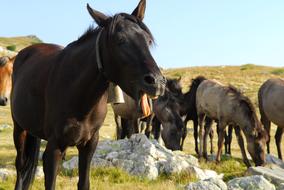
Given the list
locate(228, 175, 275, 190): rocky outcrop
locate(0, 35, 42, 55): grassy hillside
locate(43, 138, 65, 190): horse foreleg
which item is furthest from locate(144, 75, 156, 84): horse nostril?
locate(0, 35, 42, 55): grassy hillside

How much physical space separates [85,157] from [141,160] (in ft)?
15.9

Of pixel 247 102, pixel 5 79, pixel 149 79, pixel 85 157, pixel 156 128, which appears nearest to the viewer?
pixel 149 79

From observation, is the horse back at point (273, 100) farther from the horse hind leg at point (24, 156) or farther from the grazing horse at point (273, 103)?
the horse hind leg at point (24, 156)

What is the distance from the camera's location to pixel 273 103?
13.7 metres

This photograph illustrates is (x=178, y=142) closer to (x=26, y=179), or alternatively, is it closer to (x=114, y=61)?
(x=26, y=179)

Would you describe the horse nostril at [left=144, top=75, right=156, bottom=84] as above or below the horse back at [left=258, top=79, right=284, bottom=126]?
above

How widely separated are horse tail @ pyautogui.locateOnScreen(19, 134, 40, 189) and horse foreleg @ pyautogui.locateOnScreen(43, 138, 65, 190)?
5.87 feet

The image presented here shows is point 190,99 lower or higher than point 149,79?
lower

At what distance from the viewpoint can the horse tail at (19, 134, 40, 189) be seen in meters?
5.80

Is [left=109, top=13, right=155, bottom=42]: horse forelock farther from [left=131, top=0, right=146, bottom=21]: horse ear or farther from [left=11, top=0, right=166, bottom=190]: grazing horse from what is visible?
[left=131, top=0, right=146, bottom=21]: horse ear

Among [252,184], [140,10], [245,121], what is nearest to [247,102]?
[245,121]

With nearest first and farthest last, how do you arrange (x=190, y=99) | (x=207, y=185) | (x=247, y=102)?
(x=207, y=185)
(x=247, y=102)
(x=190, y=99)

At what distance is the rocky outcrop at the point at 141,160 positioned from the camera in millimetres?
8867

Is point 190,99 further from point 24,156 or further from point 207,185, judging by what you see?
point 24,156
